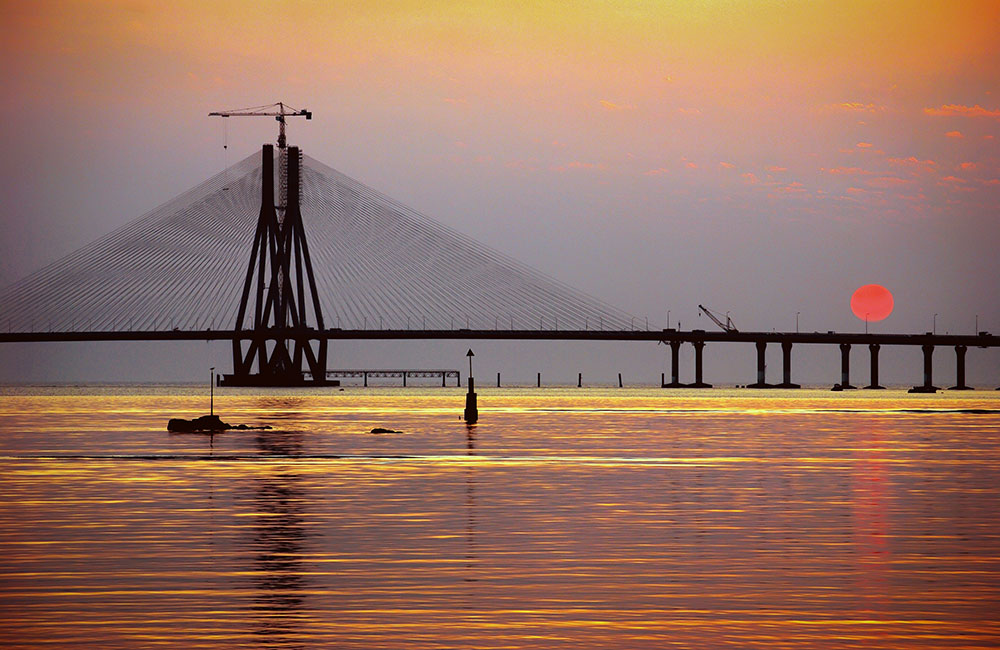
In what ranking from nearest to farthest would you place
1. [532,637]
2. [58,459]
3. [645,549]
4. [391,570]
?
[532,637]
[391,570]
[645,549]
[58,459]

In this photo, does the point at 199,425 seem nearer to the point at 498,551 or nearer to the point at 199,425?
the point at 199,425

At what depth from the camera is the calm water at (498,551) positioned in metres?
16.8

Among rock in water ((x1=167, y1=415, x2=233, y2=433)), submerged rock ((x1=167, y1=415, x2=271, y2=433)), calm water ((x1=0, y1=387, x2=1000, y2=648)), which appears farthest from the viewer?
rock in water ((x1=167, y1=415, x2=233, y2=433))

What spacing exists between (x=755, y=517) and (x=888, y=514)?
9.07ft

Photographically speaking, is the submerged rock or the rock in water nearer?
the submerged rock

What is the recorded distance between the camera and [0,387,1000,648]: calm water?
16781mm

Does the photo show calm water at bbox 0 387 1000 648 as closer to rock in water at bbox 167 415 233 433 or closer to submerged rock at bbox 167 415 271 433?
submerged rock at bbox 167 415 271 433

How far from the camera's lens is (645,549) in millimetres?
24188

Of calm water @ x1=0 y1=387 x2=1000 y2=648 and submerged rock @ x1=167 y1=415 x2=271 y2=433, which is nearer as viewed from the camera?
calm water @ x1=0 y1=387 x2=1000 y2=648

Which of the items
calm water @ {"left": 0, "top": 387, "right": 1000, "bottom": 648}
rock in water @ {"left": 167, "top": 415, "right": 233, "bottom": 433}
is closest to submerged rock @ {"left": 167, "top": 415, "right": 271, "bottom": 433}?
rock in water @ {"left": 167, "top": 415, "right": 233, "bottom": 433}

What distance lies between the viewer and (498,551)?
23.8 metres

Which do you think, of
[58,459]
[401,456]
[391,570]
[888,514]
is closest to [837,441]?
[401,456]

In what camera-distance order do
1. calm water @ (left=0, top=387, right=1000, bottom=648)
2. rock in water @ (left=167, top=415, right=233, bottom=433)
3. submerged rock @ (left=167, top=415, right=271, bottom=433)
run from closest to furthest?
1. calm water @ (left=0, top=387, right=1000, bottom=648)
2. submerged rock @ (left=167, top=415, right=271, bottom=433)
3. rock in water @ (left=167, top=415, right=233, bottom=433)

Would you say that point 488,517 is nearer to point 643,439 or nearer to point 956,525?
point 956,525
